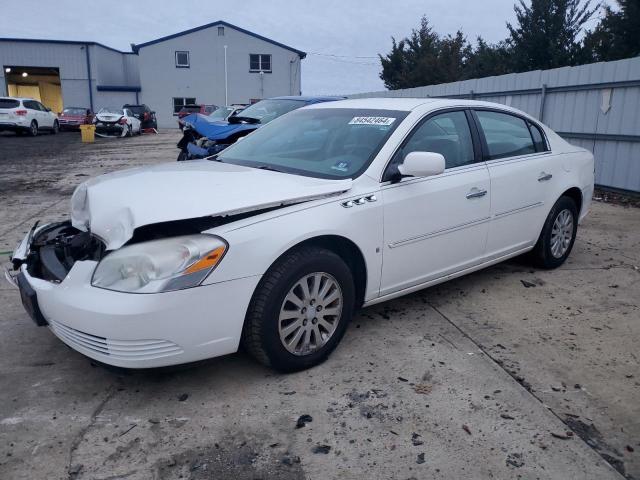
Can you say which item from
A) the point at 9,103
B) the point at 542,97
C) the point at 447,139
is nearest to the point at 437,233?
the point at 447,139

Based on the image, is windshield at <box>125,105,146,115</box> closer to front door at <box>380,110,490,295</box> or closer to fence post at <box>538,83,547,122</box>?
fence post at <box>538,83,547,122</box>

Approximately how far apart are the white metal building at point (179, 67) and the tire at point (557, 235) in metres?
38.0

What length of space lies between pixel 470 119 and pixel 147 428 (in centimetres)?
312

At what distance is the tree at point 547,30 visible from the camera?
3002 cm

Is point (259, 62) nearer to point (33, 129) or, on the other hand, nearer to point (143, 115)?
point (143, 115)

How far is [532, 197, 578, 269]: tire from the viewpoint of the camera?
490 centimetres

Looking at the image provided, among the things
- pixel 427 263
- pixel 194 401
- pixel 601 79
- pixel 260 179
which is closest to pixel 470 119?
pixel 427 263

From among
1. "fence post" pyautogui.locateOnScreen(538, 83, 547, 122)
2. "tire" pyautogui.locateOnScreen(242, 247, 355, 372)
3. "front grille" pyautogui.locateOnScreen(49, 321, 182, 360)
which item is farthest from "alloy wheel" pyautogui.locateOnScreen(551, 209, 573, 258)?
"fence post" pyautogui.locateOnScreen(538, 83, 547, 122)

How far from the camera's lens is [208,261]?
276 cm

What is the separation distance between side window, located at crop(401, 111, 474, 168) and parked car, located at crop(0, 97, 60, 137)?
79.0 feet

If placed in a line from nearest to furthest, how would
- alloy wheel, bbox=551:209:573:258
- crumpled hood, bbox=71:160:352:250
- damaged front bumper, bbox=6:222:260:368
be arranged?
1. damaged front bumper, bbox=6:222:260:368
2. crumpled hood, bbox=71:160:352:250
3. alloy wheel, bbox=551:209:573:258

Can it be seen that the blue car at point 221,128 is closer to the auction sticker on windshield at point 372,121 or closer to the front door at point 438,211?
the auction sticker on windshield at point 372,121

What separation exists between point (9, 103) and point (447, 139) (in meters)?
24.7

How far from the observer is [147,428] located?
→ 8.91 feet
